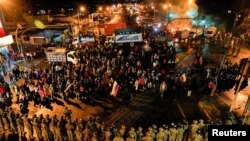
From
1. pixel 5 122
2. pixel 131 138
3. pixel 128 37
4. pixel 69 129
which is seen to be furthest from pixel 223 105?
pixel 5 122

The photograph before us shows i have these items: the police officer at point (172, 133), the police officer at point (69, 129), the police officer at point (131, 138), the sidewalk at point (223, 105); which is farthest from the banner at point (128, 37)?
the police officer at point (131, 138)

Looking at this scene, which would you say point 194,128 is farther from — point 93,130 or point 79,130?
point 79,130

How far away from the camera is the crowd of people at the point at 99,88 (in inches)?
475

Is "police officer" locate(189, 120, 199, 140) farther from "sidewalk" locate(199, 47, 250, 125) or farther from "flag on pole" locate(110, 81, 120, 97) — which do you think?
"flag on pole" locate(110, 81, 120, 97)

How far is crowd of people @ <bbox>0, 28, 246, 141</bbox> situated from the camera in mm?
12055

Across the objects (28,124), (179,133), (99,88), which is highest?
(99,88)

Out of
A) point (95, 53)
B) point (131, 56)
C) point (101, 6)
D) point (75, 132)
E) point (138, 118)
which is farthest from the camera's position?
point (101, 6)

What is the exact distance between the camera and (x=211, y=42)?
32688 millimetres

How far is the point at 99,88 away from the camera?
1800 cm

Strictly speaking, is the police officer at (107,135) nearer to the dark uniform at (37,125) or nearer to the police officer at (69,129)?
the police officer at (69,129)

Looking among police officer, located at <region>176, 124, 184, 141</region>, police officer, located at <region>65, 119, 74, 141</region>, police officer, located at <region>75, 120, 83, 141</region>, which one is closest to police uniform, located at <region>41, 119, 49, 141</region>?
police officer, located at <region>65, 119, 74, 141</region>

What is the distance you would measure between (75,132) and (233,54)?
22411 millimetres

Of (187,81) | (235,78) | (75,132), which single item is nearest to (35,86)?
(75,132)

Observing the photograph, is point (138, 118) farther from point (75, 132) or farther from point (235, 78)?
point (235, 78)
